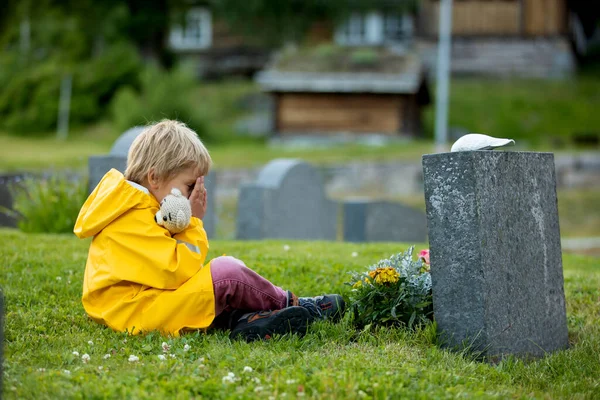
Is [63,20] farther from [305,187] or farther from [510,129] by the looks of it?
[305,187]

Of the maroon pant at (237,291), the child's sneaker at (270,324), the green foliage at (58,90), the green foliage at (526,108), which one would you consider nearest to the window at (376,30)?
the green foliage at (526,108)

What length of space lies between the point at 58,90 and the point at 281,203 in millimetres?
22859

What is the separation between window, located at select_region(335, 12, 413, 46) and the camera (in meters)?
31.5

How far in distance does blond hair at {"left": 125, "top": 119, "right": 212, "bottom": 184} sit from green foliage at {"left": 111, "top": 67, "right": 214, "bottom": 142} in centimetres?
1907

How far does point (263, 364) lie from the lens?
3.46 m

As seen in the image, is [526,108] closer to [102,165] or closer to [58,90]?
[58,90]

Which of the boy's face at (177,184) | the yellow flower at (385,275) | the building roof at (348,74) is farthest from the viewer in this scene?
the building roof at (348,74)

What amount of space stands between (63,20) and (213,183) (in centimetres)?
2503

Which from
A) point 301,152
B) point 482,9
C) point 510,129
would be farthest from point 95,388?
point 482,9

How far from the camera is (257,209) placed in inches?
329

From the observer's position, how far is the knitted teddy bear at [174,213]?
151 inches

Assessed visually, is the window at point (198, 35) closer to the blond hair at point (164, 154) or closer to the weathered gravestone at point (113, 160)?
the weathered gravestone at point (113, 160)

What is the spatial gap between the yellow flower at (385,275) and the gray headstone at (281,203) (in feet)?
13.6

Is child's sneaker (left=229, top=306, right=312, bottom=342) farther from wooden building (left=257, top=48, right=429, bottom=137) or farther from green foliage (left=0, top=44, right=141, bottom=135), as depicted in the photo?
green foliage (left=0, top=44, right=141, bottom=135)
